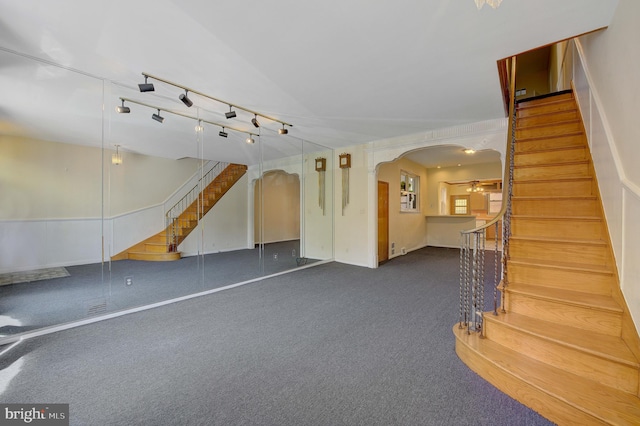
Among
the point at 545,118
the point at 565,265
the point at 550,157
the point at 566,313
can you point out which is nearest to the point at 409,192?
the point at 545,118

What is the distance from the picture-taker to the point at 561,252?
2445 millimetres

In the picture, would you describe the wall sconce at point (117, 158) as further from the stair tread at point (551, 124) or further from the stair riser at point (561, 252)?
the stair tread at point (551, 124)

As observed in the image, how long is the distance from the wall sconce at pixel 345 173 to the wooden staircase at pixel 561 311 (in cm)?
322

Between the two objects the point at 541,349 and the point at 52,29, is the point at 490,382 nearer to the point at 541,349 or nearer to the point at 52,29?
the point at 541,349

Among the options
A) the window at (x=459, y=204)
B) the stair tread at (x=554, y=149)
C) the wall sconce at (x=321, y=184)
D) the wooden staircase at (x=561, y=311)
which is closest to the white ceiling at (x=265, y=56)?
the stair tread at (x=554, y=149)

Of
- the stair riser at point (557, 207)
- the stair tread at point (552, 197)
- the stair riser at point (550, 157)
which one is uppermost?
the stair riser at point (550, 157)

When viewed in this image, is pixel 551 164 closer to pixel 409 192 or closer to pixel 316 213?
pixel 316 213

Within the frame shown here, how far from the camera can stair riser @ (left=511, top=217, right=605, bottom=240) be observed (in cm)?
247

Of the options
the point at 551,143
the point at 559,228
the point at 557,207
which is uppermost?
the point at 551,143

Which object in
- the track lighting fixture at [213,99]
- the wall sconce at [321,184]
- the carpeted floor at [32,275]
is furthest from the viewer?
the wall sconce at [321,184]

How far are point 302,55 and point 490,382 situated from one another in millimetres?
3050

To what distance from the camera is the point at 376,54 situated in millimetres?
2391

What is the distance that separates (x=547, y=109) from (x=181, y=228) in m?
6.18

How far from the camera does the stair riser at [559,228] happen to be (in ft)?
8.11
